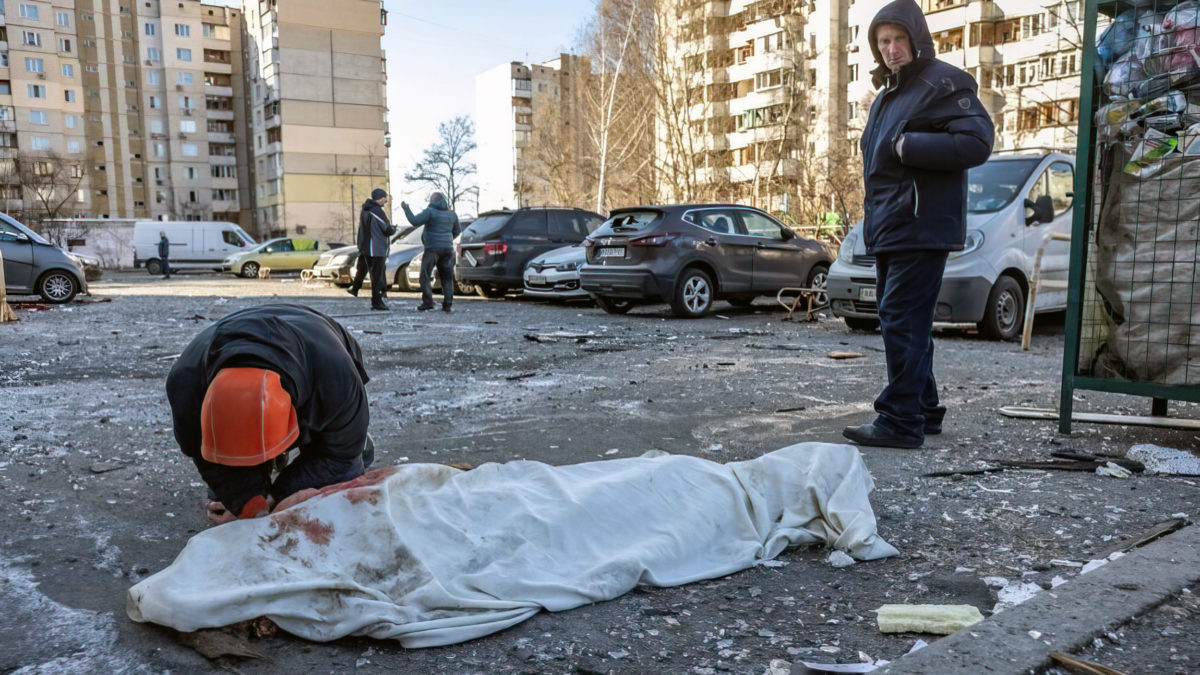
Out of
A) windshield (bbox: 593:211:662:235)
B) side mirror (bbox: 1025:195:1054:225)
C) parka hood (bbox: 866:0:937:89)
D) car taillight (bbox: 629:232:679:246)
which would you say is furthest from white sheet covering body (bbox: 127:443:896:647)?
windshield (bbox: 593:211:662:235)

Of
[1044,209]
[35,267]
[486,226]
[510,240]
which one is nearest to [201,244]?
[35,267]

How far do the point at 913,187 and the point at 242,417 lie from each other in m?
3.47

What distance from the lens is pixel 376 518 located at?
2.72 m

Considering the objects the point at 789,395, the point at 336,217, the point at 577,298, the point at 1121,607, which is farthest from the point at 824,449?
the point at 336,217

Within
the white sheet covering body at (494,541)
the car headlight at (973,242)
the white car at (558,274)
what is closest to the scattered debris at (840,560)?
the white sheet covering body at (494,541)

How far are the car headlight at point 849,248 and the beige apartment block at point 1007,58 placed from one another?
3150 cm

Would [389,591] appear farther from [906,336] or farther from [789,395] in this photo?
[789,395]

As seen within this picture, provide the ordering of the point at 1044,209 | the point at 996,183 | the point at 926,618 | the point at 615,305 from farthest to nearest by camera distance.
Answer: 1. the point at 615,305
2. the point at 996,183
3. the point at 1044,209
4. the point at 926,618

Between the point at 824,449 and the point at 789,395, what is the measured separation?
117 inches

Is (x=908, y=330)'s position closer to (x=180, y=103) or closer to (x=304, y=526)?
(x=304, y=526)

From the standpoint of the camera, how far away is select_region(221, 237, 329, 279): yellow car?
3128cm

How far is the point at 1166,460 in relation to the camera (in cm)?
420

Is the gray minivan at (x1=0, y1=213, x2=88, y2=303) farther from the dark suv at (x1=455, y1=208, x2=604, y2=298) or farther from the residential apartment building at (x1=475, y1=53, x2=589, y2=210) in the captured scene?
the residential apartment building at (x1=475, y1=53, x2=589, y2=210)

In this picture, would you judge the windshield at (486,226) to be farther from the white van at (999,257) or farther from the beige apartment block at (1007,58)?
the beige apartment block at (1007,58)
